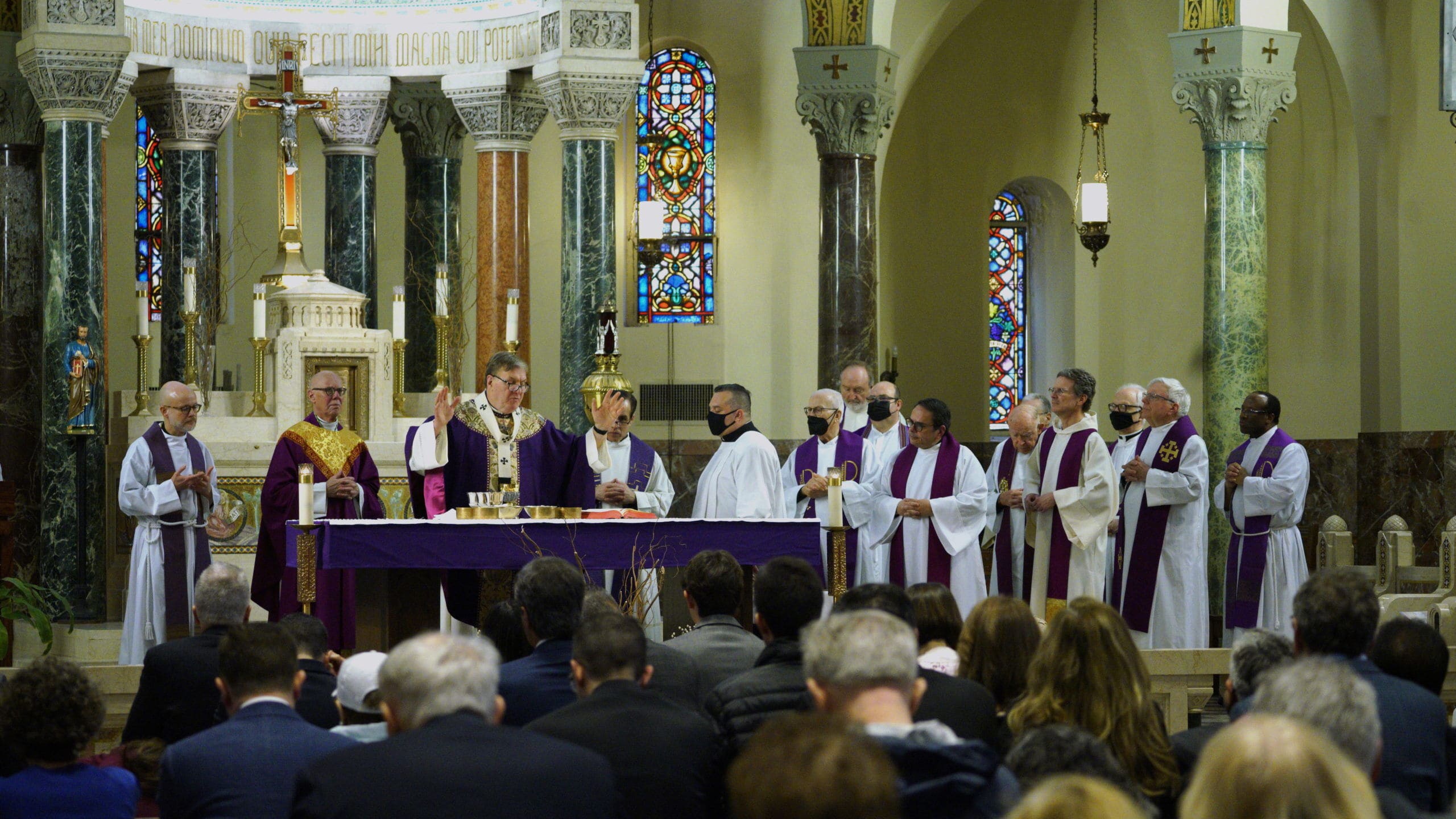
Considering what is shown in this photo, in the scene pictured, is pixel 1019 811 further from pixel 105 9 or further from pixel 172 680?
pixel 105 9

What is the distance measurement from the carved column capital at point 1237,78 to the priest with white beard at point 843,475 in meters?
4.47

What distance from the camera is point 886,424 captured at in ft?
37.7

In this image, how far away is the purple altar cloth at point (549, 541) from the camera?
7953 millimetres

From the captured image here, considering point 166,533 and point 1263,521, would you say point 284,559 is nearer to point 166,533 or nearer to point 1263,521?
point 166,533

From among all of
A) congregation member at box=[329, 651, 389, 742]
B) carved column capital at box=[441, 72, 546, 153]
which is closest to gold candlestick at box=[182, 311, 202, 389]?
carved column capital at box=[441, 72, 546, 153]

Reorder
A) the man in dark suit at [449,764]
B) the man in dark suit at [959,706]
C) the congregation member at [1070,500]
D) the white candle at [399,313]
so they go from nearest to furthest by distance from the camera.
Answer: the man in dark suit at [449,764]
the man in dark suit at [959,706]
the congregation member at [1070,500]
the white candle at [399,313]

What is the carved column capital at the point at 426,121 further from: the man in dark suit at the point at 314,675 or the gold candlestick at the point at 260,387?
the man in dark suit at the point at 314,675

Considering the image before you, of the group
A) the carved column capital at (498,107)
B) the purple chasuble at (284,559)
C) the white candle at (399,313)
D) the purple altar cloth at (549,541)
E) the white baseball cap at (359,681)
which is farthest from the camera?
the carved column capital at (498,107)

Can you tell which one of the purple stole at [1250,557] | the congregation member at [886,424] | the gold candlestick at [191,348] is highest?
the gold candlestick at [191,348]

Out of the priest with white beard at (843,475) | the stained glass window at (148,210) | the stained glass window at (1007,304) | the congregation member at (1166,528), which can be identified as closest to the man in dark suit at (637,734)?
the priest with white beard at (843,475)

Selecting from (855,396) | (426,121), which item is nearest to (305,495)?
(855,396)

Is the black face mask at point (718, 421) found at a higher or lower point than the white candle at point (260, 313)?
lower

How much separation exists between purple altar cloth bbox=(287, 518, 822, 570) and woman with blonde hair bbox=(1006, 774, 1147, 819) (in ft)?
18.5

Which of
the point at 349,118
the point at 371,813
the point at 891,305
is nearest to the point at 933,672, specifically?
the point at 371,813
